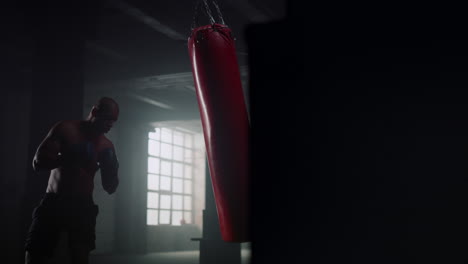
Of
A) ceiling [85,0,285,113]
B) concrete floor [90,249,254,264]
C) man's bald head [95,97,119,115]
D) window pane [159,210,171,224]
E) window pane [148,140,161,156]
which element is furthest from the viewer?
window pane [159,210,171,224]

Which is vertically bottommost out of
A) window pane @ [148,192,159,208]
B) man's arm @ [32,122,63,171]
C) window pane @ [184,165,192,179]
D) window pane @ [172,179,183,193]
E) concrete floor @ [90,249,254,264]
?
concrete floor @ [90,249,254,264]

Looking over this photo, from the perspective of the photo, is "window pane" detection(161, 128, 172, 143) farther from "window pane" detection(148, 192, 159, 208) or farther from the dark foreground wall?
the dark foreground wall

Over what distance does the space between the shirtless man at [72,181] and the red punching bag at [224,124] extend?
1561 millimetres

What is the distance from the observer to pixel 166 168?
1450 centimetres

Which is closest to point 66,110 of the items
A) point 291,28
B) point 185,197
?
point 291,28

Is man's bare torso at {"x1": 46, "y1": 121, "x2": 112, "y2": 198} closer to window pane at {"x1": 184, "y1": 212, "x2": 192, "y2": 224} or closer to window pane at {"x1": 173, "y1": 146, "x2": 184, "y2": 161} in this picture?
window pane at {"x1": 173, "y1": 146, "x2": 184, "y2": 161}

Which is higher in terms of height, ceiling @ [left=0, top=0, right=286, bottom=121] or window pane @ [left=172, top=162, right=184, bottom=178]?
ceiling @ [left=0, top=0, right=286, bottom=121]

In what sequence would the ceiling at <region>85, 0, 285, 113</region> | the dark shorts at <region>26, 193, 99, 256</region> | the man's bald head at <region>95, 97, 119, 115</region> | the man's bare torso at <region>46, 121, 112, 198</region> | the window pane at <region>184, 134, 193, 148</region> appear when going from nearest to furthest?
1. the dark shorts at <region>26, 193, 99, 256</region>
2. the man's bare torso at <region>46, 121, 112, 198</region>
3. the man's bald head at <region>95, 97, 119, 115</region>
4. the ceiling at <region>85, 0, 285, 113</region>
5. the window pane at <region>184, 134, 193, 148</region>

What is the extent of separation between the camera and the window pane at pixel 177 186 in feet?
49.0

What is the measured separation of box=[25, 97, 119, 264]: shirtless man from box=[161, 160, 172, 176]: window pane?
10610 millimetres

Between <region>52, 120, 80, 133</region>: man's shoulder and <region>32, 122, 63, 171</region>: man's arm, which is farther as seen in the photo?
<region>52, 120, 80, 133</region>: man's shoulder

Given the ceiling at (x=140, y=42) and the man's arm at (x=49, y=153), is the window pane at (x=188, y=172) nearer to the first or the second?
the ceiling at (x=140, y=42)

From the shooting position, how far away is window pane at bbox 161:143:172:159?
14312 mm

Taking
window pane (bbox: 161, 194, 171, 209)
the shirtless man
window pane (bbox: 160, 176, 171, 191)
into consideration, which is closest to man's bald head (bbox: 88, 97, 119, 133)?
the shirtless man
